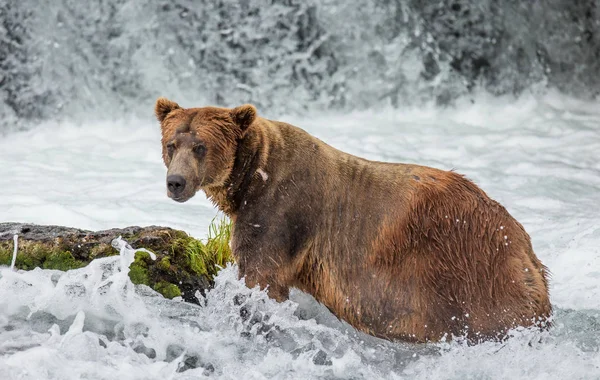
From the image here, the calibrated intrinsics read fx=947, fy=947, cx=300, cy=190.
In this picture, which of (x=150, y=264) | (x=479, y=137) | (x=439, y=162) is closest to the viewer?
(x=150, y=264)

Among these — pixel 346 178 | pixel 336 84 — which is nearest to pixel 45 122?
pixel 336 84

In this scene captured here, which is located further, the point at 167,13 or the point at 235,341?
the point at 167,13

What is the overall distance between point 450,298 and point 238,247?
52.3 inches

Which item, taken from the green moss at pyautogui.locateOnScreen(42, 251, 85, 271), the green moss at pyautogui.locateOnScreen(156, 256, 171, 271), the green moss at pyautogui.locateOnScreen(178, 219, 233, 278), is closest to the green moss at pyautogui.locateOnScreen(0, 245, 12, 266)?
the green moss at pyautogui.locateOnScreen(42, 251, 85, 271)

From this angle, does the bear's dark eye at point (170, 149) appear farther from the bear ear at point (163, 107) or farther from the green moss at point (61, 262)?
the green moss at point (61, 262)

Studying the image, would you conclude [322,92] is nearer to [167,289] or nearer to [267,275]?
[167,289]

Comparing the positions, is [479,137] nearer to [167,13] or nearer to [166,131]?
[167,13]

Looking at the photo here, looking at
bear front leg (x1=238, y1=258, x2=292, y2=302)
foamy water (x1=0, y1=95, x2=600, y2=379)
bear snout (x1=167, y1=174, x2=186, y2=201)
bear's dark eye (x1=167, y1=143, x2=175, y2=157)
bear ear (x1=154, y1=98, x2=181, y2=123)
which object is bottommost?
foamy water (x1=0, y1=95, x2=600, y2=379)

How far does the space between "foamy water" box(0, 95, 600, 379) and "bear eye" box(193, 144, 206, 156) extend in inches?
33.6

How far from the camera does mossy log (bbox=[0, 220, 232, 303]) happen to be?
6.46 metres

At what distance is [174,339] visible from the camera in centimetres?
597

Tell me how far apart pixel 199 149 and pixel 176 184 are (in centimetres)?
28

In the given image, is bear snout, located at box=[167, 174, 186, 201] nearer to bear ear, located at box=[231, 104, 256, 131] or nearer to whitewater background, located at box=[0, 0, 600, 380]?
bear ear, located at box=[231, 104, 256, 131]

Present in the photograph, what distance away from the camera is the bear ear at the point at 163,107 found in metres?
5.92
